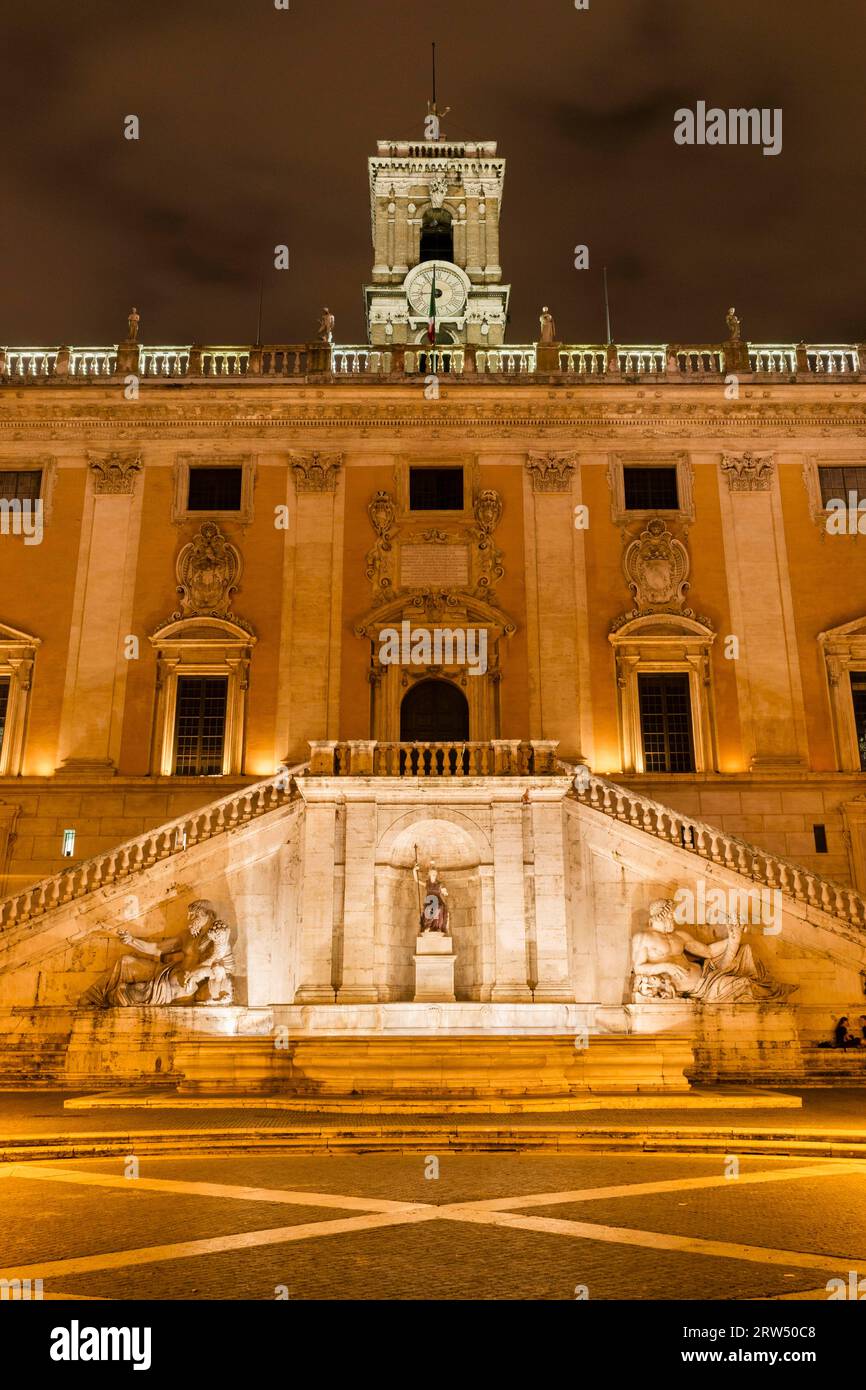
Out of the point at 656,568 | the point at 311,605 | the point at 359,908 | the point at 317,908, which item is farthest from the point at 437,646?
the point at 317,908

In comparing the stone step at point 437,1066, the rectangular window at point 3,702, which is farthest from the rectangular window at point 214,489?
the stone step at point 437,1066

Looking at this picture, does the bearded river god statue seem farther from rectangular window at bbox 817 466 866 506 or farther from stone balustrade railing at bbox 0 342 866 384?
stone balustrade railing at bbox 0 342 866 384

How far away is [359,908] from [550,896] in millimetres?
3335

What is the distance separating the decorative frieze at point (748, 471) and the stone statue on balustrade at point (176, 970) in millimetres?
17201

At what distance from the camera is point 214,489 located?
28.4 m

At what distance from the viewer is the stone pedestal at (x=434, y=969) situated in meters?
18.8

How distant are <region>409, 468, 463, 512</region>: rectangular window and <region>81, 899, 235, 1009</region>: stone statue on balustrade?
41.5ft

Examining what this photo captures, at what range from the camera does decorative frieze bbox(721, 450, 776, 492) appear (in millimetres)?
28172

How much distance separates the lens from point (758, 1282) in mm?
6402

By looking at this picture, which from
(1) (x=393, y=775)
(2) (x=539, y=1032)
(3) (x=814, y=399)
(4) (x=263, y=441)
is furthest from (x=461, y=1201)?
(3) (x=814, y=399)

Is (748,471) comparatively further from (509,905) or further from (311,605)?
(509,905)

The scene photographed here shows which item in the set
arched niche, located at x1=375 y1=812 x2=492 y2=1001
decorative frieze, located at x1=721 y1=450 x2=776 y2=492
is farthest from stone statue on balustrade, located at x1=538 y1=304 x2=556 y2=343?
arched niche, located at x1=375 y1=812 x2=492 y2=1001
